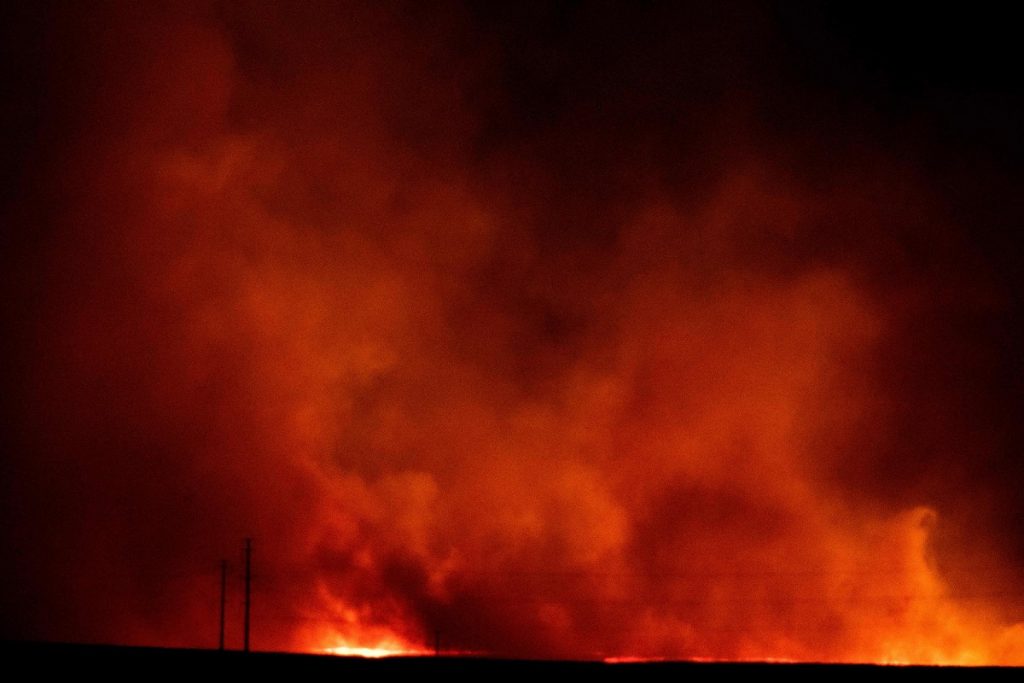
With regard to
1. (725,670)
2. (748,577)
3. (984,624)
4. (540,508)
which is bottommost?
(725,670)

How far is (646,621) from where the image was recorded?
47.4 metres

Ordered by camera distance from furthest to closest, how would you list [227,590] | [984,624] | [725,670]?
[227,590] < [984,624] < [725,670]

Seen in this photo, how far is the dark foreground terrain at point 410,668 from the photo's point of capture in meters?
13.9

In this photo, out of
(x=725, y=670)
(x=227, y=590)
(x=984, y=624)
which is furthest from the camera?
(x=227, y=590)

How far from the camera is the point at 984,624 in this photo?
142 ft

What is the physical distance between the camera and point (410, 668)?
13953 millimetres

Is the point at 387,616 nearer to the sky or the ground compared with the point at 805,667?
nearer to the sky

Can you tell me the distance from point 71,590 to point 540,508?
20736mm

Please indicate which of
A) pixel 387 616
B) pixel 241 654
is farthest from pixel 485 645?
pixel 241 654

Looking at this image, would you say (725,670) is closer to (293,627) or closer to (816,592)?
(816,592)

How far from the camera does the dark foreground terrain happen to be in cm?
1389

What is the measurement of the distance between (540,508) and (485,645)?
20.8 feet

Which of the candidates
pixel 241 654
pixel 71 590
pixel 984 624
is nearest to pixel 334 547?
pixel 71 590

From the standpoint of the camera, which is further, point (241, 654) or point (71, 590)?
point (71, 590)
